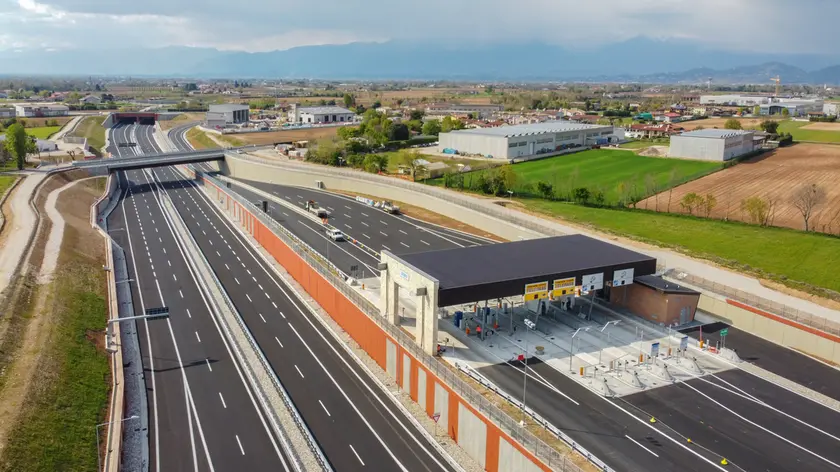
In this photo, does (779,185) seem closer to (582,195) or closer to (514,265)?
(582,195)

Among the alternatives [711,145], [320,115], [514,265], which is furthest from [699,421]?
[320,115]

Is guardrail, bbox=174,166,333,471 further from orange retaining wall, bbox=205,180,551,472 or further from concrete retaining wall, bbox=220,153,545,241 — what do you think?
concrete retaining wall, bbox=220,153,545,241

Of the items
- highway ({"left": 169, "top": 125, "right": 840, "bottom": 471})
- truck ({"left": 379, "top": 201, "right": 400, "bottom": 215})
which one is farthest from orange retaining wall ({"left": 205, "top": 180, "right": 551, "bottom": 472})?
truck ({"left": 379, "top": 201, "right": 400, "bottom": 215})

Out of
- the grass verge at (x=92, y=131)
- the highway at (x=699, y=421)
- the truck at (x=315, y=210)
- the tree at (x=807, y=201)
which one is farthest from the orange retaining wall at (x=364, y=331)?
the grass verge at (x=92, y=131)

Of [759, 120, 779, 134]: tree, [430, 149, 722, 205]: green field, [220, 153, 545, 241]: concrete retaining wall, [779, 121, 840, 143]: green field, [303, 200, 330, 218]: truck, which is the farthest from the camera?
[759, 120, 779, 134]: tree

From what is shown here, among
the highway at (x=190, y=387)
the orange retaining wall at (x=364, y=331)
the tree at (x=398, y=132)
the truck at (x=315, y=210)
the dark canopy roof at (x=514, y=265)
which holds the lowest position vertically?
the highway at (x=190, y=387)

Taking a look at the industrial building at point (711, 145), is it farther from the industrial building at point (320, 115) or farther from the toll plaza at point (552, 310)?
the industrial building at point (320, 115)
